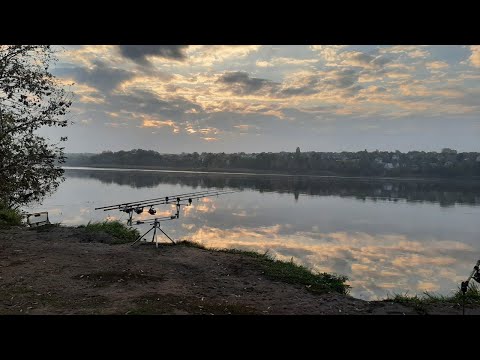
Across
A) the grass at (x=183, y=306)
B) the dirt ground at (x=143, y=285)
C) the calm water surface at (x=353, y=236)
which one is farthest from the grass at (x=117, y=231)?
the grass at (x=183, y=306)

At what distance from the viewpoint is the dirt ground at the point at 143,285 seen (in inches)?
215

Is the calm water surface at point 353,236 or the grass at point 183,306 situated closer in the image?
the grass at point 183,306

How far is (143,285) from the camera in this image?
21.7 ft

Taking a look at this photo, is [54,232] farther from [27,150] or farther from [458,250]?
[458,250]

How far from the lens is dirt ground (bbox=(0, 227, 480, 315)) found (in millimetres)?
5457

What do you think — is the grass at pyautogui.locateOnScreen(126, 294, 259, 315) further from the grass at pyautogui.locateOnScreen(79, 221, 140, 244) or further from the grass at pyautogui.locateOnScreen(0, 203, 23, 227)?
the grass at pyautogui.locateOnScreen(0, 203, 23, 227)

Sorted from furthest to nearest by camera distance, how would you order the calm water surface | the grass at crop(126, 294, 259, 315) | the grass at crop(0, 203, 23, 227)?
the calm water surface, the grass at crop(0, 203, 23, 227), the grass at crop(126, 294, 259, 315)

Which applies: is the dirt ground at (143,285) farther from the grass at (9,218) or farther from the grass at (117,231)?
the grass at (9,218)

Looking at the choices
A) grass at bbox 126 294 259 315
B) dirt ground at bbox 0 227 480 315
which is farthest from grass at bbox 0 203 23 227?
grass at bbox 126 294 259 315

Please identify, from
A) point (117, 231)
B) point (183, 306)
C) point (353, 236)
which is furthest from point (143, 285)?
point (353, 236)

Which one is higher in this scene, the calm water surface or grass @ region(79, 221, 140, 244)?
grass @ region(79, 221, 140, 244)

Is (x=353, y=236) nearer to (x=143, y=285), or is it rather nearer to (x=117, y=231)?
(x=117, y=231)
